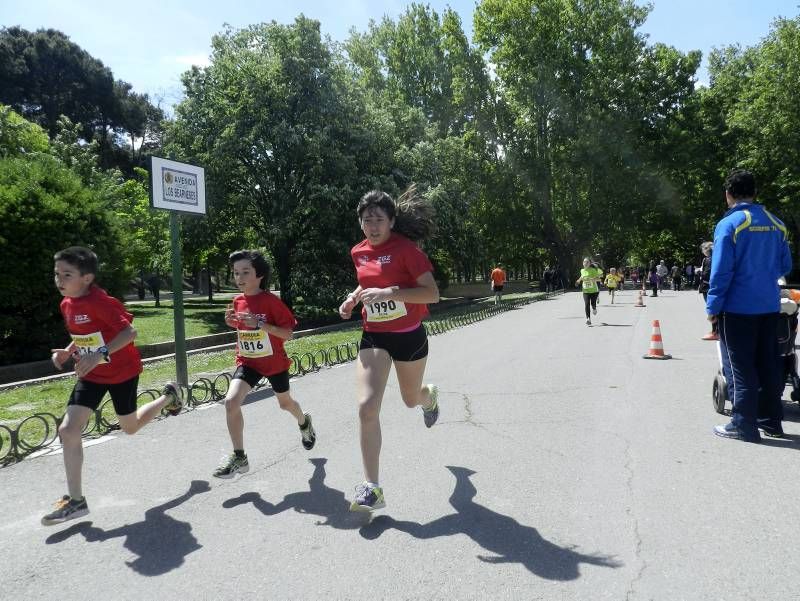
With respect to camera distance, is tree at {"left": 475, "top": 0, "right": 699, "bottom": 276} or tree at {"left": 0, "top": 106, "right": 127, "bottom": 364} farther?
tree at {"left": 475, "top": 0, "right": 699, "bottom": 276}

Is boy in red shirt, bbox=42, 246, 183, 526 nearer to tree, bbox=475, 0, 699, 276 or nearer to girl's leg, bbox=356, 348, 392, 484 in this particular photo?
girl's leg, bbox=356, 348, 392, 484

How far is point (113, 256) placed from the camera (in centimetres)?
1475

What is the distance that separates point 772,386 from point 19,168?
1440 centimetres

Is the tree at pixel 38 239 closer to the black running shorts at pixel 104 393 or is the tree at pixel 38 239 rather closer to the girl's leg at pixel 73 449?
the black running shorts at pixel 104 393

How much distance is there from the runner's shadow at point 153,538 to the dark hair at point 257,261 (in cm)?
173

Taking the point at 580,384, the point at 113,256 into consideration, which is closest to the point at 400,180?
the point at 113,256

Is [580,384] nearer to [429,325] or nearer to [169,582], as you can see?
[169,582]

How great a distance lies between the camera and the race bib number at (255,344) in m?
4.80

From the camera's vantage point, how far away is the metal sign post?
7.64 meters

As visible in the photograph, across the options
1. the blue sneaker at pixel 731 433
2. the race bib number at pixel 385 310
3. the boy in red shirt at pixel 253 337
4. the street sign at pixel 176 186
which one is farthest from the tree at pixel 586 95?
the race bib number at pixel 385 310

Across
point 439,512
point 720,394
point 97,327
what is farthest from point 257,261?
point 720,394

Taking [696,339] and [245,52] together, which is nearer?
[696,339]

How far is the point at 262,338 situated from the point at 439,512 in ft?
6.04

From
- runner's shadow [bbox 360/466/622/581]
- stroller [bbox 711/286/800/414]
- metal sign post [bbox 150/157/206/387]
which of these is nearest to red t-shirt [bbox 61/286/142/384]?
runner's shadow [bbox 360/466/622/581]
